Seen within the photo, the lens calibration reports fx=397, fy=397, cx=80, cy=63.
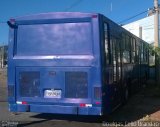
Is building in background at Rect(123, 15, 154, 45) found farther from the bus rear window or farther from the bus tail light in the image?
the bus tail light

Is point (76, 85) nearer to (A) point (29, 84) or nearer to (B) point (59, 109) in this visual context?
(B) point (59, 109)

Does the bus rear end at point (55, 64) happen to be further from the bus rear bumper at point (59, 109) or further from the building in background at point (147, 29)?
the building in background at point (147, 29)

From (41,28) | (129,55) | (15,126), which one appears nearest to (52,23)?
(41,28)

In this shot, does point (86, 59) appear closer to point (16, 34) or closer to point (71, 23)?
point (71, 23)

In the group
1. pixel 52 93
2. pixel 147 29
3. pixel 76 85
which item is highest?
pixel 147 29

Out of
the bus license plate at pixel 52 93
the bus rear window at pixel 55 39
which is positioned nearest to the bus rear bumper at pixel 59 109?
the bus license plate at pixel 52 93

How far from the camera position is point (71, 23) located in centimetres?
1123

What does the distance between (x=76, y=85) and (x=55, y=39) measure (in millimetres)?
1475

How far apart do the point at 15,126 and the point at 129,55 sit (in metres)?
7.17

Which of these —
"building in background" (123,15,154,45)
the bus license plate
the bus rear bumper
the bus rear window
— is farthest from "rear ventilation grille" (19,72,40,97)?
"building in background" (123,15,154,45)

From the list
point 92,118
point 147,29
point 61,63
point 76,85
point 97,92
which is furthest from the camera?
point 147,29

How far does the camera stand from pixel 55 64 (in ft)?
36.8

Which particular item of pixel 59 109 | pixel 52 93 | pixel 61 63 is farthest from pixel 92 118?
pixel 61 63

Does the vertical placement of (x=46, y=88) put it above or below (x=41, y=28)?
below
